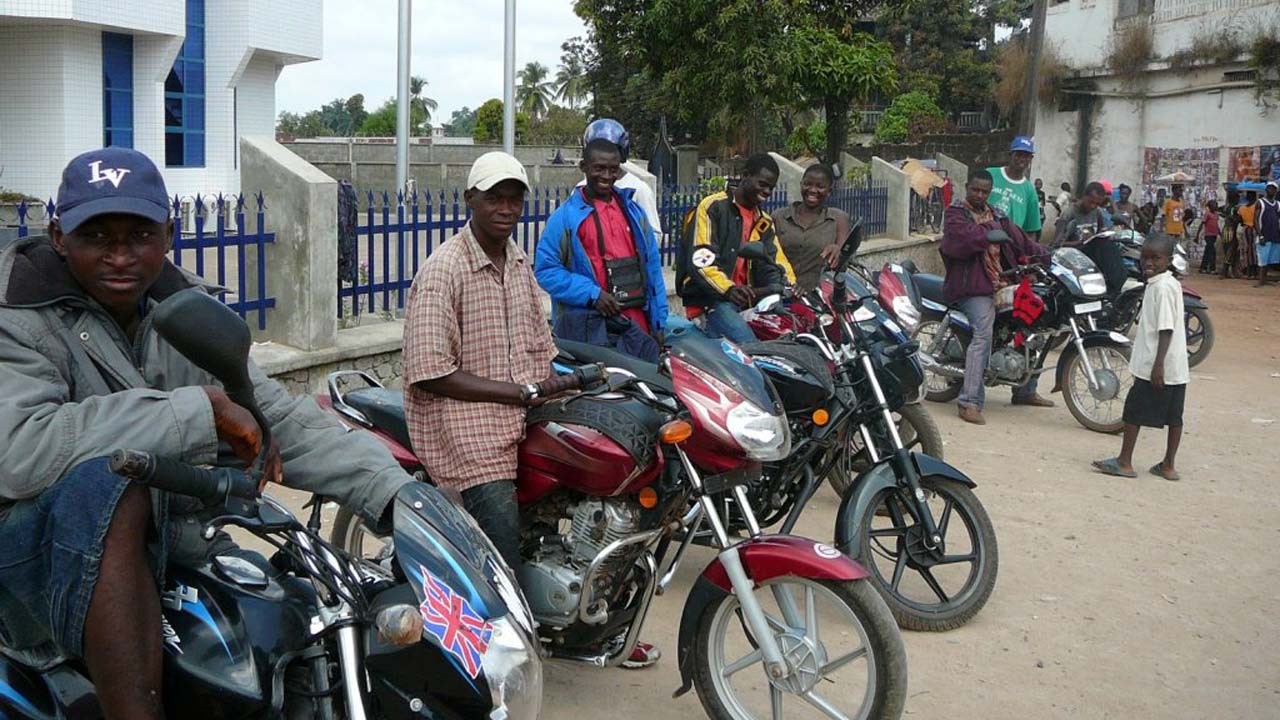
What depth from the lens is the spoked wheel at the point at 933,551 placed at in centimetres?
430

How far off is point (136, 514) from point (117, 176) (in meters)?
0.62

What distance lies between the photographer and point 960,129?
1603 inches

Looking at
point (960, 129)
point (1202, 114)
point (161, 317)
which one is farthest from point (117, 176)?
point (960, 129)

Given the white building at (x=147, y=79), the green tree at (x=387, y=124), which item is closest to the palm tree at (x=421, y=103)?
the green tree at (x=387, y=124)

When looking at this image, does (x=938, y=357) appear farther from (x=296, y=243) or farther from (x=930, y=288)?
(x=296, y=243)

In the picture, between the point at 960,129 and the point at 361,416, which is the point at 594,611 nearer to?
the point at 361,416

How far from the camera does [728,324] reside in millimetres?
6008

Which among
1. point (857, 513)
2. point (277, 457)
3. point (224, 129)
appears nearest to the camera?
point (277, 457)

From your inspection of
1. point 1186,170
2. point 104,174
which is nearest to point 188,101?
point 1186,170

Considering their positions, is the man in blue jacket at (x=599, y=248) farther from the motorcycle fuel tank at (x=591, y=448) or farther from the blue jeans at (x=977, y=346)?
the blue jeans at (x=977, y=346)

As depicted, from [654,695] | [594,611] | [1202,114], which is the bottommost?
[654,695]

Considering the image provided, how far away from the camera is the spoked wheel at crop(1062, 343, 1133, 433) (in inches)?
311

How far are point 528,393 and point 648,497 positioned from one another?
1.52ft

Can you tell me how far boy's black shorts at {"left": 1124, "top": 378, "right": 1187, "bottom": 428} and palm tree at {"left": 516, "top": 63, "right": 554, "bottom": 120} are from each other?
67.8m
